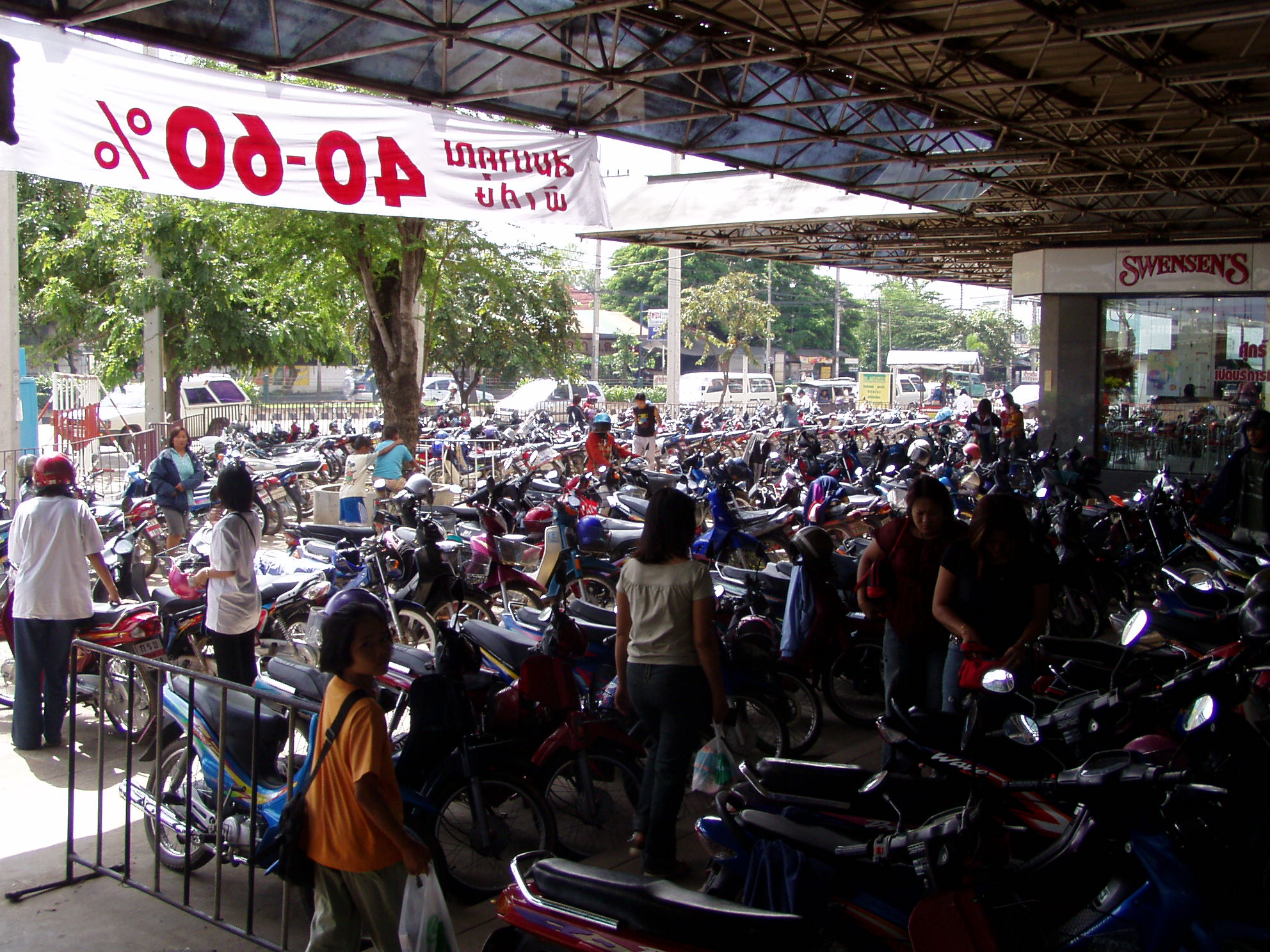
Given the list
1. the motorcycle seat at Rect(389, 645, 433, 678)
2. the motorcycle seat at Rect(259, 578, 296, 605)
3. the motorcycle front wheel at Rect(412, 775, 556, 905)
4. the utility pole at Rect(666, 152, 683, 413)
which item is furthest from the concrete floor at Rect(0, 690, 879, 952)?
the utility pole at Rect(666, 152, 683, 413)

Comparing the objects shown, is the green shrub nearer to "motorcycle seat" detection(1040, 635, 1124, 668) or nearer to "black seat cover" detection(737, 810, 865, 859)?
"motorcycle seat" detection(1040, 635, 1124, 668)

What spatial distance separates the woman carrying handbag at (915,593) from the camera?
16.4ft

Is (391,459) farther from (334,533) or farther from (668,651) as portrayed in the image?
(668,651)

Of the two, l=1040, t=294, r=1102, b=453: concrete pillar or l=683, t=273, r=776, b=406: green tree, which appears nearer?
l=1040, t=294, r=1102, b=453: concrete pillar

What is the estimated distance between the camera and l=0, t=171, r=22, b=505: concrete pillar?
10.5 metres

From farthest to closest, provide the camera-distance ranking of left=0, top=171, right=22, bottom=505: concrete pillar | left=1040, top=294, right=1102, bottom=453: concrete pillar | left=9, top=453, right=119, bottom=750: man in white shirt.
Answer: left=1040, top=294, right=1102, bottom=453: concrete pillar, left=0, top=171, right=22, bottom=505: concrete pillar, left=9, top=453, right=119, bottom=750: man in white shirt

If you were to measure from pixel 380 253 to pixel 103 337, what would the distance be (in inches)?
531

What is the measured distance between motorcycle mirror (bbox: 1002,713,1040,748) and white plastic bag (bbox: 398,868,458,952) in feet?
5.76

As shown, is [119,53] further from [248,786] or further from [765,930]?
[765,930]

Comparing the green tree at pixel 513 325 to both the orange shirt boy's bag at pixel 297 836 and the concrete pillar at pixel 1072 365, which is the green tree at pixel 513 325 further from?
the orange shirt boy's bag at pixel 297 836

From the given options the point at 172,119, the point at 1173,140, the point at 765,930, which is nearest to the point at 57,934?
the point at 765,930

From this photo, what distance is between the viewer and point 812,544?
6.34m

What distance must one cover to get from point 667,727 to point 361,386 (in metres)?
46.8

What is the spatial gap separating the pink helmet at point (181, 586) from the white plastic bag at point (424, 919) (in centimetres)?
450
